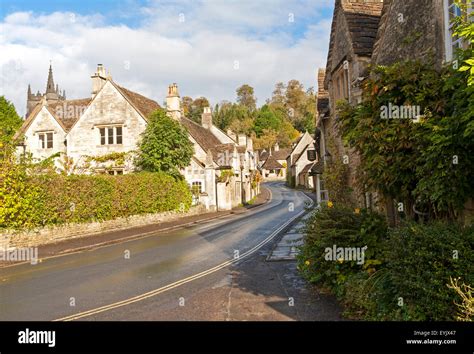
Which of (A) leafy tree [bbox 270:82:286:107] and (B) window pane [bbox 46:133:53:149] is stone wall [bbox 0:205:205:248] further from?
(A) leafy tree [bbox 270:82:286:107]

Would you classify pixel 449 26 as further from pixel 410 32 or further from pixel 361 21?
pixel 361 21

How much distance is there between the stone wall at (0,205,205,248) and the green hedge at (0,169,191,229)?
0.29 metres

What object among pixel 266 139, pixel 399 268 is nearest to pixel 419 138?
pixel 399 268

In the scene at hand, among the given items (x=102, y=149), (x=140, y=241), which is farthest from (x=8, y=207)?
Answer: (x=102, y=149)

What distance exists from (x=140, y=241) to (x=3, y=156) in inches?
273

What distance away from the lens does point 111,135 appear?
112 ft

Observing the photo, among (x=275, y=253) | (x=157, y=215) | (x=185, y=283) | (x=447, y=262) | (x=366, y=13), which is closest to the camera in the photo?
(x=447, y=262)

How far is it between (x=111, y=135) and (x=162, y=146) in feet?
22.1

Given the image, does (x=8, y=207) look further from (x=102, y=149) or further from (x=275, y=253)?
(x=102, y=149)

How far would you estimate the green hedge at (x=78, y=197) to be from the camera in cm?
1630

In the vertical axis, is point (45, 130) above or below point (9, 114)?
below

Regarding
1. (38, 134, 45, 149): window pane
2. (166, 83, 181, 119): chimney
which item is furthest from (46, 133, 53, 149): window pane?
(166, 83, 181, 119): chimney

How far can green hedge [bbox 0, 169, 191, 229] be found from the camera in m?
16.3

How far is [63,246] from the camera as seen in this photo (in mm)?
17672
